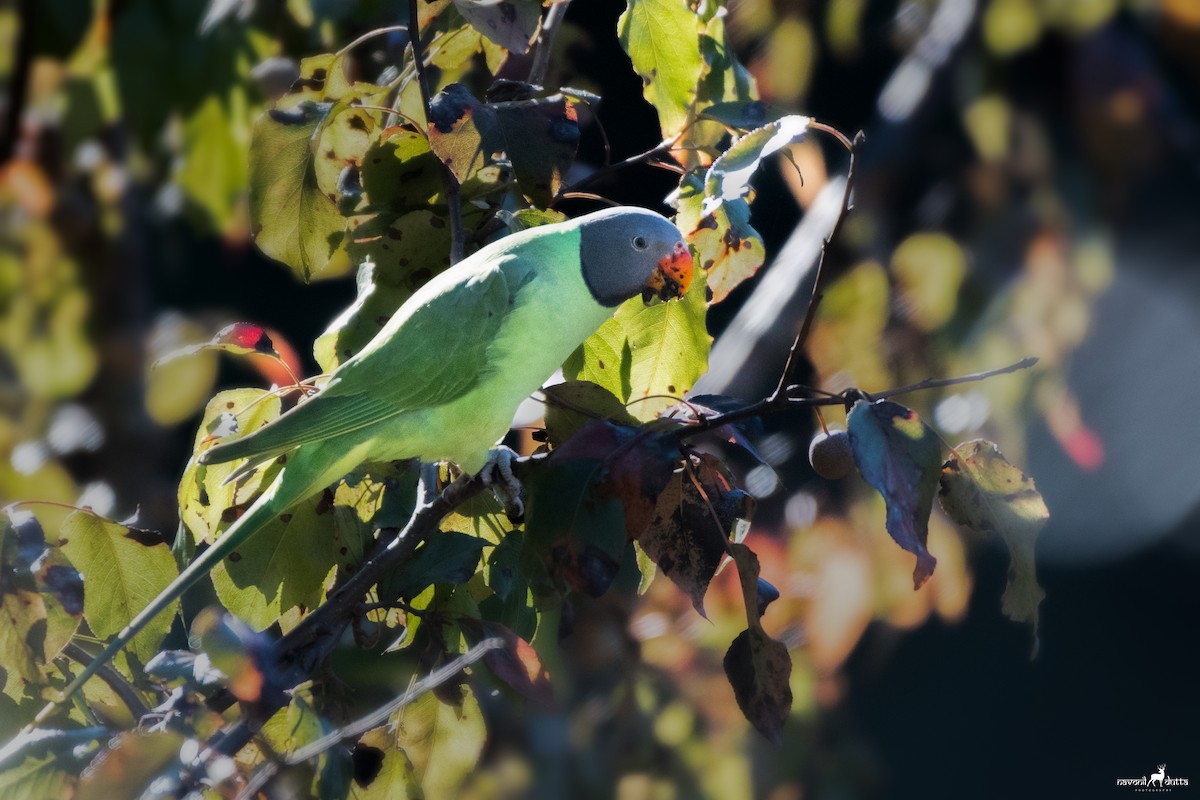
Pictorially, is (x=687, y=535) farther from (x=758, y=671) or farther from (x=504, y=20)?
(x=504, y=20)

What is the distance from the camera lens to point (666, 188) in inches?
86.5

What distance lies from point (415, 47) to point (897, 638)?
2.05 metres

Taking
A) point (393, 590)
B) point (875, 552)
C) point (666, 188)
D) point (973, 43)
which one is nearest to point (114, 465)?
point (666, 188)

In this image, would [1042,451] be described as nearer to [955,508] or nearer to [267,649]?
[955,508]

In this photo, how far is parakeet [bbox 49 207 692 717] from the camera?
93 centimetres

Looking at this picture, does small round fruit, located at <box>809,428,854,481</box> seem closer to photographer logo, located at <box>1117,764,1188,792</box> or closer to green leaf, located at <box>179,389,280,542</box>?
green leaf, located at <box>179,389,280,542</box>

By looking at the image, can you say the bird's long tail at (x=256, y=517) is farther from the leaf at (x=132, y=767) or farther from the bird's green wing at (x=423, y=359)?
the leaf at (x=132, y=767)

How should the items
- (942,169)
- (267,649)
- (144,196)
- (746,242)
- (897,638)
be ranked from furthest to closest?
(144,196) → (897,638) → (942,169) → (746,242) → (267,649)

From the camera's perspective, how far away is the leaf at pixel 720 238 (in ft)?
2.97

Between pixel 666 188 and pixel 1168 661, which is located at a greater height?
pixel 666 188

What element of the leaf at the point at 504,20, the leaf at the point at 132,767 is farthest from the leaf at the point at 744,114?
the leaf at the point at 132,767

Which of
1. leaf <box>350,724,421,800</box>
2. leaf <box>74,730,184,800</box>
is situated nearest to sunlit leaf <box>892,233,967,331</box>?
leaf <box>350,724,421,800</box>

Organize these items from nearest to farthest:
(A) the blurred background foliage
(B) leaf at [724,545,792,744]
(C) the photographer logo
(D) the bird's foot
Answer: (B) leaf at [724,545,792,744], (D) the bird's foot, (A) the blurred background foliage, (C) the photographer logo

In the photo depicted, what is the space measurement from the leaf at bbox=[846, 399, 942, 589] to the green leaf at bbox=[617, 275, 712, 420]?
0.26 metres
